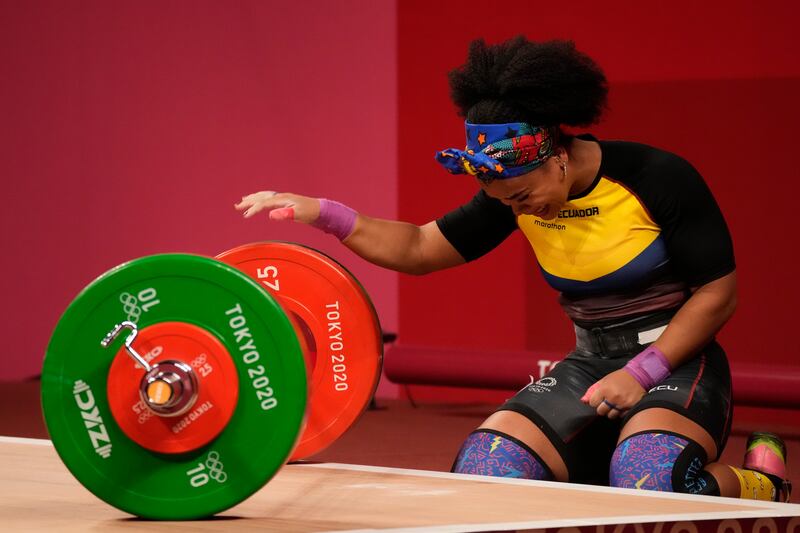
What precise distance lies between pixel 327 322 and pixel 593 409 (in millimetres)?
648

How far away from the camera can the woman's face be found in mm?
2674

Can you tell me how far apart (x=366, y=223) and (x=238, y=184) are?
390 centimetres

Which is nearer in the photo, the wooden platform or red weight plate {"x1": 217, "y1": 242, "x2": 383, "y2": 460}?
the wooden platform

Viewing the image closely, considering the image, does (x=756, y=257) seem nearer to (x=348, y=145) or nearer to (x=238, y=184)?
(x=348, y=145)

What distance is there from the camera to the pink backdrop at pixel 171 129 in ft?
21.4

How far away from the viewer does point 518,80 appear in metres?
2.63

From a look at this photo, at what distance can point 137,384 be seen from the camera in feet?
6.48

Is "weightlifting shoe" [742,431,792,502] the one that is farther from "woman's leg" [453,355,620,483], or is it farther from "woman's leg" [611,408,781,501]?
"woman's leg" [453,355,620,483]

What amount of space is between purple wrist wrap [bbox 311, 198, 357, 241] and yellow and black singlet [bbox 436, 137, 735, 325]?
1.40 feet

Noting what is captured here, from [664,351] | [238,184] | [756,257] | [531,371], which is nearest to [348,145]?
[238,184]

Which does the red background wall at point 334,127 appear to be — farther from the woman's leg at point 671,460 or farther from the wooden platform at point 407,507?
the wooden platform at point 407,507

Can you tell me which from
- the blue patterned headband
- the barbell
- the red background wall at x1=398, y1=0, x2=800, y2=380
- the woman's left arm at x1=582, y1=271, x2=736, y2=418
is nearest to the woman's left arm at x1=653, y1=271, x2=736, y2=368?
the woman's left arm at x1=582, y1=271, x2=736, y2=418

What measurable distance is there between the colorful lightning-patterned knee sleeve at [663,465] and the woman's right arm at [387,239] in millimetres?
706

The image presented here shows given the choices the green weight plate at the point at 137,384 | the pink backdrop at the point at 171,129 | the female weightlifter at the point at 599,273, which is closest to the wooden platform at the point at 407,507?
the green weight plate at the point at 137,384
